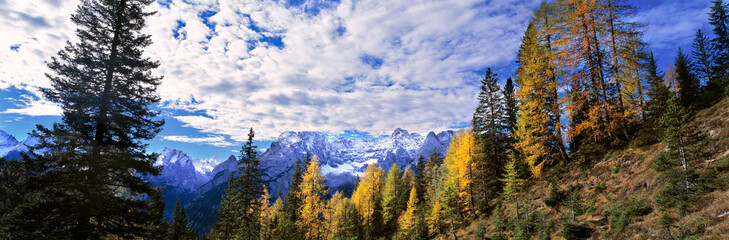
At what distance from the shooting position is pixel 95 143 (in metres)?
13.1

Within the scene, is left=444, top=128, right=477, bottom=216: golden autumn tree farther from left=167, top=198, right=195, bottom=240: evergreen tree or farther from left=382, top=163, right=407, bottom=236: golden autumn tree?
left=167, top=198, right=195, bottom=240: evergreen tree

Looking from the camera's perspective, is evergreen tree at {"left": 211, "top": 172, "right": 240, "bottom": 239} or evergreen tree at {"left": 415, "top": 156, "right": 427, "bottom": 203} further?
evergreen tree at {"left": 415, "top": 156, "right": 427, "bottom": 203}

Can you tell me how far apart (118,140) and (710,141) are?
27684 millimetres

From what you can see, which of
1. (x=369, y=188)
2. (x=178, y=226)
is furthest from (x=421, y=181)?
(x=178, y=226)

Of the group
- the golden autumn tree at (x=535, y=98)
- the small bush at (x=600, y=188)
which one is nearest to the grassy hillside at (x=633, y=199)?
the small bush at (x=600, y=188)

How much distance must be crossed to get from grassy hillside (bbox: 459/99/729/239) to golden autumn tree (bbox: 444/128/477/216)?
6.78 meters

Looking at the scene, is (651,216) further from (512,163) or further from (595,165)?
(512,163)

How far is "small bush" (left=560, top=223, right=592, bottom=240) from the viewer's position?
43.5ft

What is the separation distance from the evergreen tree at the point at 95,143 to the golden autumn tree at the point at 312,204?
1634 centimetres

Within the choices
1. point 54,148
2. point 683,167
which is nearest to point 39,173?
point 54,148

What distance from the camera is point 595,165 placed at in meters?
17.5

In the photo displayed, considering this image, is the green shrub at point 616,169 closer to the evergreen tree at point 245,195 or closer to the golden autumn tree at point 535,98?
the golden autumn tree at point 535,98

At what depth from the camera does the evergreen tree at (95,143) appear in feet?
38.7

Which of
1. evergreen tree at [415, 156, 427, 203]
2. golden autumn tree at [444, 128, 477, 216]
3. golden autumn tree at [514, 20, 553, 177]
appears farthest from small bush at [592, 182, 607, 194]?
evergreen tree at [415, 156, 427, 203]
